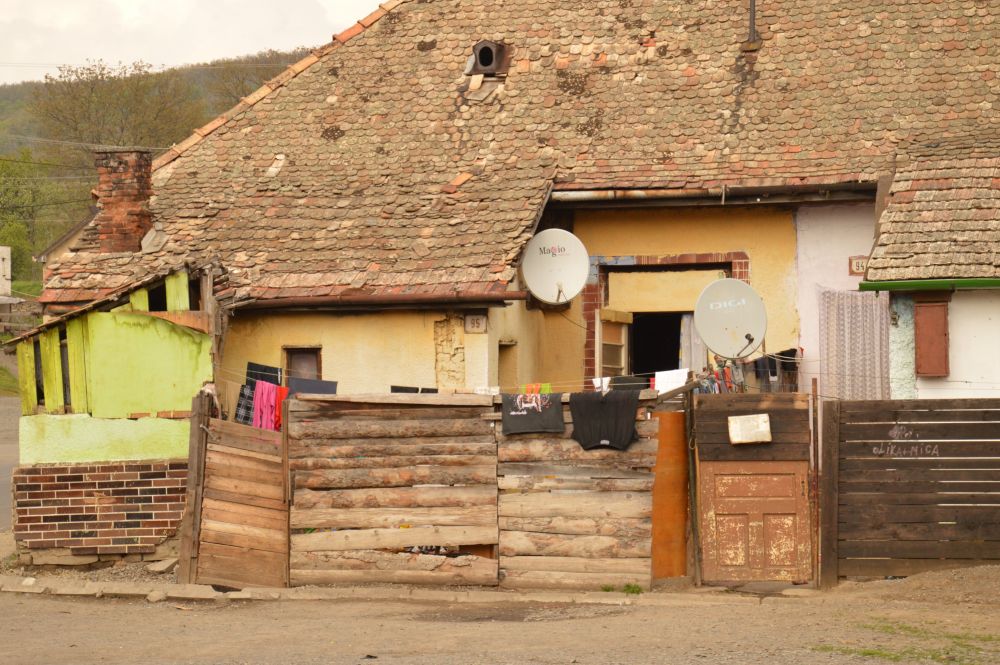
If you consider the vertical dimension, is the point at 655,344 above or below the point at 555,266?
below

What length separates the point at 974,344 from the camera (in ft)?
42.5

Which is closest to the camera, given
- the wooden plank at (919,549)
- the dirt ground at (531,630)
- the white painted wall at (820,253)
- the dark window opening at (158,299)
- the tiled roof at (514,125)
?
the dirt ground at (531,630)

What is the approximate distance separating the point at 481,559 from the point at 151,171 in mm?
8041

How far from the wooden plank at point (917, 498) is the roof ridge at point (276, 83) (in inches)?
422

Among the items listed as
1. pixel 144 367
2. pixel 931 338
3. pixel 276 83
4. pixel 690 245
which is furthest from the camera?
pixel 276 83

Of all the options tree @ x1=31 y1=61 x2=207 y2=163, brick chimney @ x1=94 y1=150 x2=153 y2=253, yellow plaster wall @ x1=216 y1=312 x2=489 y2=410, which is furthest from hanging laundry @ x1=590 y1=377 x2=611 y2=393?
tree @ x1=31 y1=61 x2=207 y2=163

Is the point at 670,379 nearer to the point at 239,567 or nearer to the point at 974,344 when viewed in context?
the point at 974,344

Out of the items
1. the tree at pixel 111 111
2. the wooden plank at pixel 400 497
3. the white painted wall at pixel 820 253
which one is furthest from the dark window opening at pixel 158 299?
the tree at pixel 111 111

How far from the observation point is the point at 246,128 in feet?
60.4

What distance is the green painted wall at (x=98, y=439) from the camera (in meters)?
13.2

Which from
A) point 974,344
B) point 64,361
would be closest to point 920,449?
point 974,344

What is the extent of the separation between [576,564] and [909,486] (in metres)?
3.01

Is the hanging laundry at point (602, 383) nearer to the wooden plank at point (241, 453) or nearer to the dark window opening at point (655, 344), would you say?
the dark window opening at point (655, 344)

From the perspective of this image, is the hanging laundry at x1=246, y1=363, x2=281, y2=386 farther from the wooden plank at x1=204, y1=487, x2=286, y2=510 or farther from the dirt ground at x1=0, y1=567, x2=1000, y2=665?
the dirt ground at x1=0, y1=567, x2=1000, y2=665
